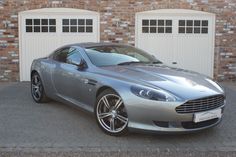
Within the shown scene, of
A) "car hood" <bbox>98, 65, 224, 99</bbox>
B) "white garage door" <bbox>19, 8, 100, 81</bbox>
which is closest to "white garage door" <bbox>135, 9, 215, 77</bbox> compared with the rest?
"white garage door" <bbox>19, 8, 100, 81</bbox>

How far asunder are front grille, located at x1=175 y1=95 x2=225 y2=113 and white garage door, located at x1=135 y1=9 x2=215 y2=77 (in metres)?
5.88

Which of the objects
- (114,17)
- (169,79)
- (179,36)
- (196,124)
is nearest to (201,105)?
(196,124)

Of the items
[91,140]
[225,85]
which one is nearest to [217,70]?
[225,85]

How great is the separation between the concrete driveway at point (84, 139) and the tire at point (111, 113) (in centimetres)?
13

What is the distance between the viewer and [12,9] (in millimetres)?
10586

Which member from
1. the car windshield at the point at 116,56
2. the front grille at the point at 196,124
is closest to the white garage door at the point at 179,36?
the car windshield at the point at 116,56

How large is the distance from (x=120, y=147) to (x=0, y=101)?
4055 millimetres

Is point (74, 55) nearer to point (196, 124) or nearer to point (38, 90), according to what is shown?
point (38, 90)

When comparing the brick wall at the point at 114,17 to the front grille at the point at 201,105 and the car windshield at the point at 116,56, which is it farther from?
the front grille at the point at 201,105

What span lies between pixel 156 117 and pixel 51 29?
6862 millimetres

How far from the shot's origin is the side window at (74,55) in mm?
6242

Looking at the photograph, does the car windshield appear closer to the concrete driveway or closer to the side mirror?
the side mirror

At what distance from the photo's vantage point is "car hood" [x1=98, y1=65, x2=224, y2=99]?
4887mm

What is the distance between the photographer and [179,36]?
10.9 meters
